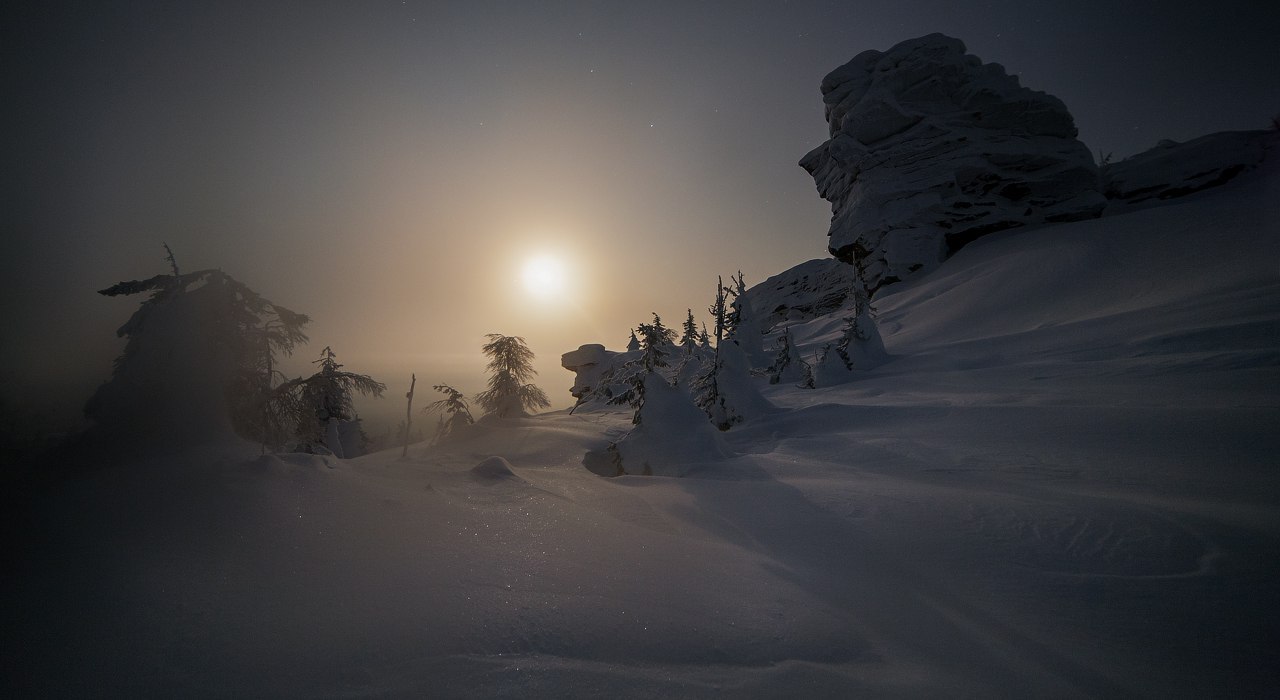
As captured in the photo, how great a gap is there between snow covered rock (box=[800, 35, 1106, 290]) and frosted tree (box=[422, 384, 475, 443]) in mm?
36080

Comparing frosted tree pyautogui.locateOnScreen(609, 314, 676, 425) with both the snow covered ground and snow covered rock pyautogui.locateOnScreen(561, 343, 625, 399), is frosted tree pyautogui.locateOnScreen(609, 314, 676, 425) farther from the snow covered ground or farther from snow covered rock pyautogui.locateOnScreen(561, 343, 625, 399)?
snow covered rock pyautogui.locateOnScreen(561, 343, 625, 399)

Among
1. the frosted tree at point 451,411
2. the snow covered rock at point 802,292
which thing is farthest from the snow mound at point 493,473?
the snow covered rock at point 802,292

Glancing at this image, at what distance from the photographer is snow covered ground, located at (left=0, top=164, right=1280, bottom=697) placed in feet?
7.71

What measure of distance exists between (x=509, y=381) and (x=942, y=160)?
45.5m

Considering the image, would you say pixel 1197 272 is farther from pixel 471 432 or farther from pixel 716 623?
pixel 471 432

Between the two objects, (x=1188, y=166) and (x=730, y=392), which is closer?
(x=730, y=392)

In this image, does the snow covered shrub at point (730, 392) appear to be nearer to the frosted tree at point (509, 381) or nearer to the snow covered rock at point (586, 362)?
the frosted tree at point (509, 381)

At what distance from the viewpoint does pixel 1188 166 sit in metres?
35.1

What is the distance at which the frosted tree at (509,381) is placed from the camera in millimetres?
19859

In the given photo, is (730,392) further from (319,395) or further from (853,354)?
(319,395)

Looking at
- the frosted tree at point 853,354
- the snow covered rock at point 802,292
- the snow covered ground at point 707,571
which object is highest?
the snow covered rock at point 802,292

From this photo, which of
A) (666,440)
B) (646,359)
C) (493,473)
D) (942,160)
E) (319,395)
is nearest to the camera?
(493,473)

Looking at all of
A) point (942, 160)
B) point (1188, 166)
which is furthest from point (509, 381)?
point (1188, 166)

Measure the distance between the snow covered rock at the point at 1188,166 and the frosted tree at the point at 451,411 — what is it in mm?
60143
